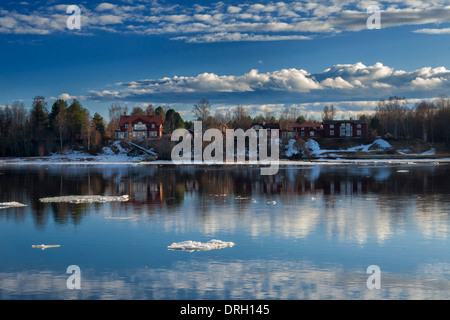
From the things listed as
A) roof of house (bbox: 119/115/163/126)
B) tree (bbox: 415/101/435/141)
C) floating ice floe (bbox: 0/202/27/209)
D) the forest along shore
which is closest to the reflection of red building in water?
floating ice floe (bbox: 0/202/27/209)

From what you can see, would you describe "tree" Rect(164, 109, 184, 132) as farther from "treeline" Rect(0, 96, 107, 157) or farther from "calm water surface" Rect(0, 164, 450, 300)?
"calm water surface" Rect(0, 164, 450, 300)

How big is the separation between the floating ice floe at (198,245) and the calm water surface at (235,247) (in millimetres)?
470

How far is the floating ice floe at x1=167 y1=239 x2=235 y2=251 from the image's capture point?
18.9 metres

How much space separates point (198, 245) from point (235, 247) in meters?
1.43

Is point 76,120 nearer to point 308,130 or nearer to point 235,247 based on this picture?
point 308,130

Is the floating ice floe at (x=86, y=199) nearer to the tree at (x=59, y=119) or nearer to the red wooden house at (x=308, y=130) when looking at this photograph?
the tree at (x=59, y=119)

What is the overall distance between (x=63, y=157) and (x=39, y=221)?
9109 centimetres

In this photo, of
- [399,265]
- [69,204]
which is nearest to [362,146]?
[69,204]

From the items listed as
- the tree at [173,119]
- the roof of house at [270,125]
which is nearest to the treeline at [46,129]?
the tree at [173,119]

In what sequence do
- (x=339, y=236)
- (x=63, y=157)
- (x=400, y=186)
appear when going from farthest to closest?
(x=63, y=157), (x=400, y=186), (x=339, y=236)

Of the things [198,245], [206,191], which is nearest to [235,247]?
[198,245]

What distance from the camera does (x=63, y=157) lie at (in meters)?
112

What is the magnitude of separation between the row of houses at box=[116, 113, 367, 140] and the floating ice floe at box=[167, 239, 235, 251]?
116 meters
